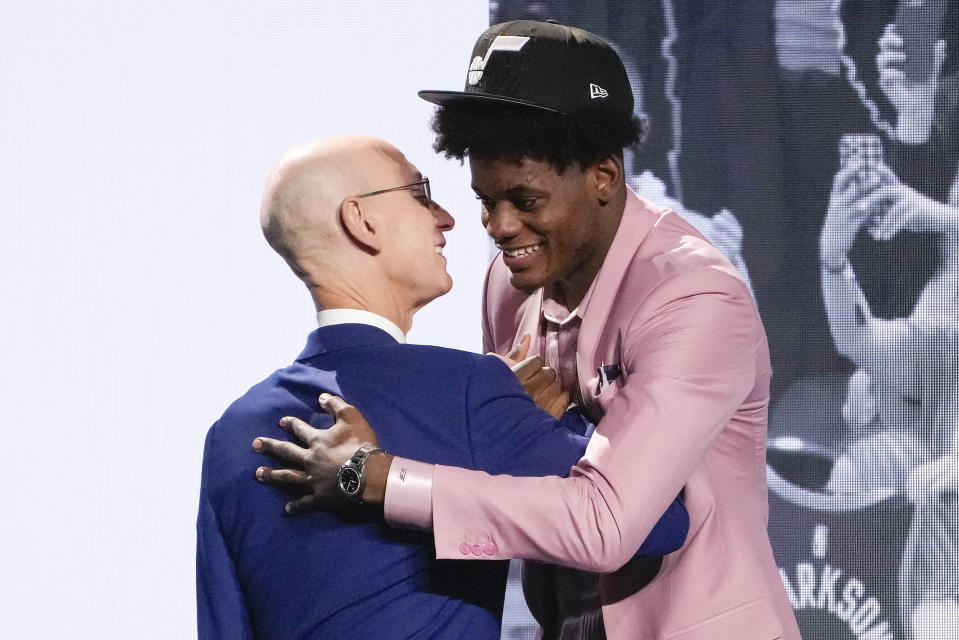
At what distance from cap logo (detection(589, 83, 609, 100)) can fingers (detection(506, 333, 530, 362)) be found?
0.47m

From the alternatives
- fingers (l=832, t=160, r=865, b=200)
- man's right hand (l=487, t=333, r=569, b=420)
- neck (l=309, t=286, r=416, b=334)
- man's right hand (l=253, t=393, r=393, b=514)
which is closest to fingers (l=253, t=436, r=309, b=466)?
man's right hand (l=253, t=393, r=393, b=514)

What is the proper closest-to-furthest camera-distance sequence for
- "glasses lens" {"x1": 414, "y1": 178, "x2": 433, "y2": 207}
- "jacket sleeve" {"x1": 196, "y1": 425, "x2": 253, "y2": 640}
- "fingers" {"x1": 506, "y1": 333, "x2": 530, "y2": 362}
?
"jacket sleeve" {"x1": 196, "y1": 425, "x2": 253, "y2": 640} → "glasses lens" {"x1": 414, "y1": 178, "x2": 433, "y2": 207} → "fingers" {"x1": 506, "y1": 333, "x2": 530, "y2": 362}

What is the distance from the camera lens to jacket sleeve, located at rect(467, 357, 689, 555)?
67.1 inches

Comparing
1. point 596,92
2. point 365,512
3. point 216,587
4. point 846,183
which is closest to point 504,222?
point 596,92

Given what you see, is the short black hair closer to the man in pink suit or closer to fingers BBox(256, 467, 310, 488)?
the man in pink suit

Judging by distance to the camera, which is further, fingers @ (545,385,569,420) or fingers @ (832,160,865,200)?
fingers @ (832,160,865,200)

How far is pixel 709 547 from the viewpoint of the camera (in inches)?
76.9

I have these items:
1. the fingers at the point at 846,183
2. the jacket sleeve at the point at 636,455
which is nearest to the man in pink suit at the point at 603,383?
the jacket sleeve at the point at 636,455

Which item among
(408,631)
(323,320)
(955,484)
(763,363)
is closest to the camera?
(408,631)

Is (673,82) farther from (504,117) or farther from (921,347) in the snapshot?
(504,117)

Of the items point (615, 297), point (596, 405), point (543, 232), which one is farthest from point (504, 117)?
point (596, 405)

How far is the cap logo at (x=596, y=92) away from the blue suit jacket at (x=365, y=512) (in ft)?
1.96

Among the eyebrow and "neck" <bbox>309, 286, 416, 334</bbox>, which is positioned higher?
the eyebrow

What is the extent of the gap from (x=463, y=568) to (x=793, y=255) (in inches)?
101
